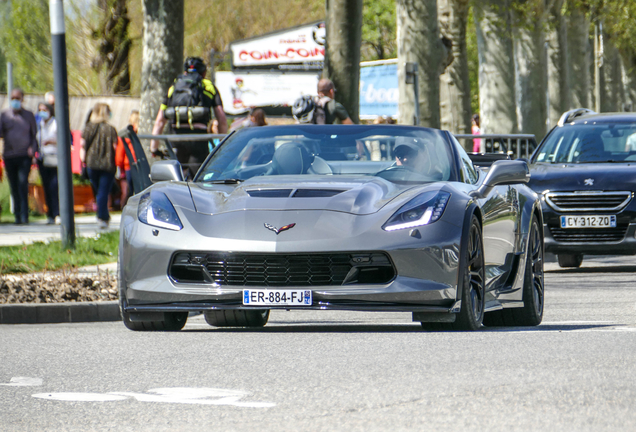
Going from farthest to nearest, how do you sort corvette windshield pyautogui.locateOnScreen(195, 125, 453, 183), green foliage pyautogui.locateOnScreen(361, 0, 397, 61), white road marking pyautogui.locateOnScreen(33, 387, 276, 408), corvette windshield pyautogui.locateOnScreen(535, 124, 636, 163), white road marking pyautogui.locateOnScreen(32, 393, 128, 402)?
1. green foliage pyautogui.locateOnScreen(361, 0, 397, 61)
2. corvette windshield pyautogui.locateOnScreen(535, 124, 636, 163)
3. corvette windshield pyautogui.locateOnScreen(195, 125, 453, 183)
4. white road marking pyautogui.locateOnScreen(32, 393, 128, 402)
5. white road marking pyautogui.locateOnScreen(33, 387, 276, 408)

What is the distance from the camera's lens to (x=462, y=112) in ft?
88.7

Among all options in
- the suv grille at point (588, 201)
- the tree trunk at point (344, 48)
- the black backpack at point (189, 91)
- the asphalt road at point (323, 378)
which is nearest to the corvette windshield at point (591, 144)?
the suv grille at point (588, 201)

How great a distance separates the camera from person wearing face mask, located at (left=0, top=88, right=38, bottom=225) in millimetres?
19844

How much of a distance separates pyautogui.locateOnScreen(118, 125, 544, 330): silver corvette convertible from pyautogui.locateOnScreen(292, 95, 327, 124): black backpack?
24.1 ft

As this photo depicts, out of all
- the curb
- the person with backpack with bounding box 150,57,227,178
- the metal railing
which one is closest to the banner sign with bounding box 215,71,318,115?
the metal railing

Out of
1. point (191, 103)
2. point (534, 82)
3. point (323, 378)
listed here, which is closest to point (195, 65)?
point (191, 103)

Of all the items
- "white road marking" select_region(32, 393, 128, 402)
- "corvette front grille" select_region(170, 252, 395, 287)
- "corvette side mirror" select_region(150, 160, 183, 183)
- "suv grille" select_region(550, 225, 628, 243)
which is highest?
"corvette side mirror" select_region(150, 160, 183, 183)

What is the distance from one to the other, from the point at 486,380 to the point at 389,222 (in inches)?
64.2

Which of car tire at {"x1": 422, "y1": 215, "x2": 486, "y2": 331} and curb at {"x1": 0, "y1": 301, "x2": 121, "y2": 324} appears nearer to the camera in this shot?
car tire at {"x1": 422, "y1": 215, "x2": 486, "y2": 331}

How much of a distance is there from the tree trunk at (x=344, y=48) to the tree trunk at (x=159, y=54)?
8.01 ft

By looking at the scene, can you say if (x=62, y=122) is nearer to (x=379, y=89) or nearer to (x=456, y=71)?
(x=456, y=71)

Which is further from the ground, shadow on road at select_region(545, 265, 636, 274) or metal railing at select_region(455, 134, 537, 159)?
metal railing at select_region(455, 134, 537, 159)

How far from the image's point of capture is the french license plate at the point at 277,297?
720 cm

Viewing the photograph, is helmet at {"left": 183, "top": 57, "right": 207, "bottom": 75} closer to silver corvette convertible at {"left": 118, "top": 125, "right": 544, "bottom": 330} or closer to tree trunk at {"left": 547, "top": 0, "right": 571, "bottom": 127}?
silver corvette convertible at {"left": 118, "top": 125, "right": 544, "bottom": 330}
